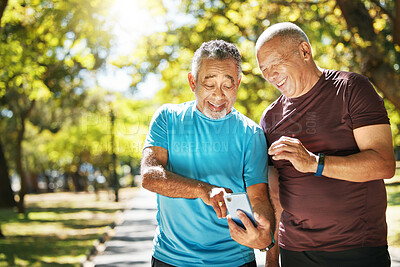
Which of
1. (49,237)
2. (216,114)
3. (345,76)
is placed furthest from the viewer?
(49,237)

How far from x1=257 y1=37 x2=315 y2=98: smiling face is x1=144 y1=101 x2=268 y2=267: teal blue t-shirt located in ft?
1.18

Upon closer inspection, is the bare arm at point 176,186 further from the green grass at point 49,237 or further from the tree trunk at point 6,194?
the tree trunk at point 6,194

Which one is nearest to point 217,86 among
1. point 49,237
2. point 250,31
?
point 250,31

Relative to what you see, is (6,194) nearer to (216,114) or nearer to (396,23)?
(396,23)

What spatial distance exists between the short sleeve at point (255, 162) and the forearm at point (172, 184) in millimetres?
388

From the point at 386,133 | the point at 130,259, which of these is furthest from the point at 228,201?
the point at 130,259

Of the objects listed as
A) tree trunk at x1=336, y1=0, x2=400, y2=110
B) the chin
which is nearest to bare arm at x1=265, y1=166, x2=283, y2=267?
the chin

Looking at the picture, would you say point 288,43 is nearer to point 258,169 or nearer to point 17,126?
point 258,169

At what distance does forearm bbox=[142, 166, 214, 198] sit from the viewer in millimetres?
2592

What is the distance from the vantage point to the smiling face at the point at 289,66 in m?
2.96

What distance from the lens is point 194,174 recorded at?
9.43ft

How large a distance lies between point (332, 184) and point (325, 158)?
306 millimetres

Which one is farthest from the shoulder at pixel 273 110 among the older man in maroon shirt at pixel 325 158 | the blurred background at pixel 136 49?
the blurred background at pixel 136 49

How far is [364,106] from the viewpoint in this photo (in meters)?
2.68
